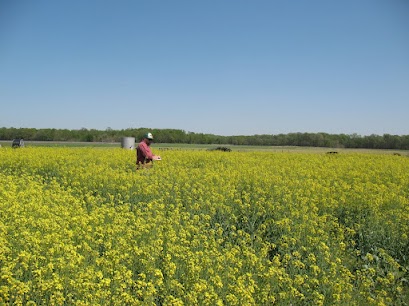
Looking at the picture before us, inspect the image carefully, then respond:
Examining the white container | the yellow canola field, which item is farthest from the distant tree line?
the yellow canola field

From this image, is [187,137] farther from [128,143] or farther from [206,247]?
[206,247]

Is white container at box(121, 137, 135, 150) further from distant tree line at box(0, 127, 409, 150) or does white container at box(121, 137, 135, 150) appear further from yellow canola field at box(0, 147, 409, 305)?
distant tree line at box(0, 127, 409, 150)

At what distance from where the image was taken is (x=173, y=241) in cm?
613

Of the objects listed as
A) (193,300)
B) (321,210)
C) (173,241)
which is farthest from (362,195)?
(193,300)

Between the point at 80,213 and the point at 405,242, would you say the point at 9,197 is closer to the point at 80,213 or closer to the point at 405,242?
the point at 80,213

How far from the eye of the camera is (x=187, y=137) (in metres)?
73.2

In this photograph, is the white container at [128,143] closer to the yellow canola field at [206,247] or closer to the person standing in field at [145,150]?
the yellow canola field at [206,247]

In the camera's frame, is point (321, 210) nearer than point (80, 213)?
No

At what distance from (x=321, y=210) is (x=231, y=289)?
552cm

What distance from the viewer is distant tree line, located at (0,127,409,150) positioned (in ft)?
200

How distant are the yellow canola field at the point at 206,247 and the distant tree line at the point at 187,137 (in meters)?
50.6

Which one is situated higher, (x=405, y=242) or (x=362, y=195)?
(x=362, y=195)

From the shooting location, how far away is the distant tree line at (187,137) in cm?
6109

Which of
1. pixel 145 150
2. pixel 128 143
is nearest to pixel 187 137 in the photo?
pixel 128 143
